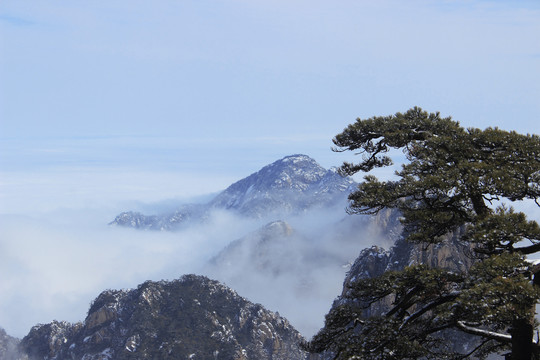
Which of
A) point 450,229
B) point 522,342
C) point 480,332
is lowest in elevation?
point 522,342

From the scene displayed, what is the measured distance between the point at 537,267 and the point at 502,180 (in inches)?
136

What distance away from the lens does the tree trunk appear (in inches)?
850

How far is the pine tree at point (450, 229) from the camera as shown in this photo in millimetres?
20062

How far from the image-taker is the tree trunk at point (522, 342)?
2159 centimetres

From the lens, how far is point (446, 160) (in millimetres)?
24594

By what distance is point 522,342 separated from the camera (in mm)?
21688

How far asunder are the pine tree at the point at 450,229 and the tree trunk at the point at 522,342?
1.4 inches

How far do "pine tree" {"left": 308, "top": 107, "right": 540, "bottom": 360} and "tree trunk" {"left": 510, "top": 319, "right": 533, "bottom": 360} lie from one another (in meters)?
0.03

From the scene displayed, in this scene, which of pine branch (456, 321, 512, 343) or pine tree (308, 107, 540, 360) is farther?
pine branch (456, 321, 512, 343)

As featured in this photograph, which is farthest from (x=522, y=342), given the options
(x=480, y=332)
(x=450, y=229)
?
(x=450, y=229)

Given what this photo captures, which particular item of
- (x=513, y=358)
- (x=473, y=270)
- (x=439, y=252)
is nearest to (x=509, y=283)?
(x=473, y=270)

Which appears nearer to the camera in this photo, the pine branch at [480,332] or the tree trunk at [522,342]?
the tree trunk at [522,342]

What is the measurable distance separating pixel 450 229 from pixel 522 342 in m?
5.66

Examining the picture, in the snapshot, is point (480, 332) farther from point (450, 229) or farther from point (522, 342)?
point (450, 229)
